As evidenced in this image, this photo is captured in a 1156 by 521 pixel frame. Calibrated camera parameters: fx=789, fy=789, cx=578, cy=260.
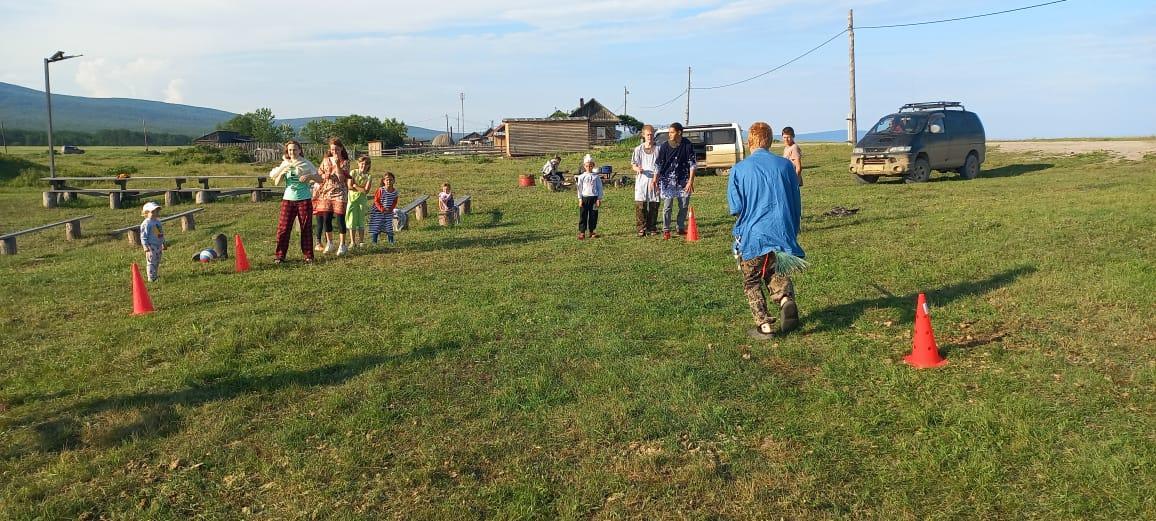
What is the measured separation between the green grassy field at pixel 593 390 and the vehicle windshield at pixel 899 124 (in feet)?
32.6

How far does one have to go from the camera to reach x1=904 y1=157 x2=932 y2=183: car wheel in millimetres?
19766

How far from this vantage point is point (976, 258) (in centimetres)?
905

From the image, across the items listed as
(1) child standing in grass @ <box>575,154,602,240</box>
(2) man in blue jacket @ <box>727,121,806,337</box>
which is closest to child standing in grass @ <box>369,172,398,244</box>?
(1) child standing in grass @ <box>575,154,602,240</box>

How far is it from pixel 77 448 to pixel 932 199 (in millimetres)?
15032

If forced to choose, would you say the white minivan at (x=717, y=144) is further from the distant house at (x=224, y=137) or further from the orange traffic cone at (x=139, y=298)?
the distant house at (x=224, y=137)

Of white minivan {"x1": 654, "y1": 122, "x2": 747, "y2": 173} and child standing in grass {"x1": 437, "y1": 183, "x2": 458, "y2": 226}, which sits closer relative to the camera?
child standing in grass {"x1": 437, "y1": 183, "x2": 458, "y2": 226}

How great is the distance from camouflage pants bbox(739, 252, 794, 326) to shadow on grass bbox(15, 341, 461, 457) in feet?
8.03

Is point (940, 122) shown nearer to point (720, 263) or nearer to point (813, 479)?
point (720, 263)

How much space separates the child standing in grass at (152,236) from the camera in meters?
9.33

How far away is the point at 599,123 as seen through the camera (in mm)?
58844

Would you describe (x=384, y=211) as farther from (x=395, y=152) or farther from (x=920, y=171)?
(x=395, y=152)

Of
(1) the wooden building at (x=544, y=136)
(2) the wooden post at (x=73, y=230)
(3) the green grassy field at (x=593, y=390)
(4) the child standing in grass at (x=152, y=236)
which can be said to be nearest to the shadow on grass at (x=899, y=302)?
(3) the green grassy field at (x=593, y=390)

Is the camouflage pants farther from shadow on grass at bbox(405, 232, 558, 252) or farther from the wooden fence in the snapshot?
the wooden fence

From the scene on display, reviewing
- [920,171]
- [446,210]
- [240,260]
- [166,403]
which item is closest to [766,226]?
[166,403]
